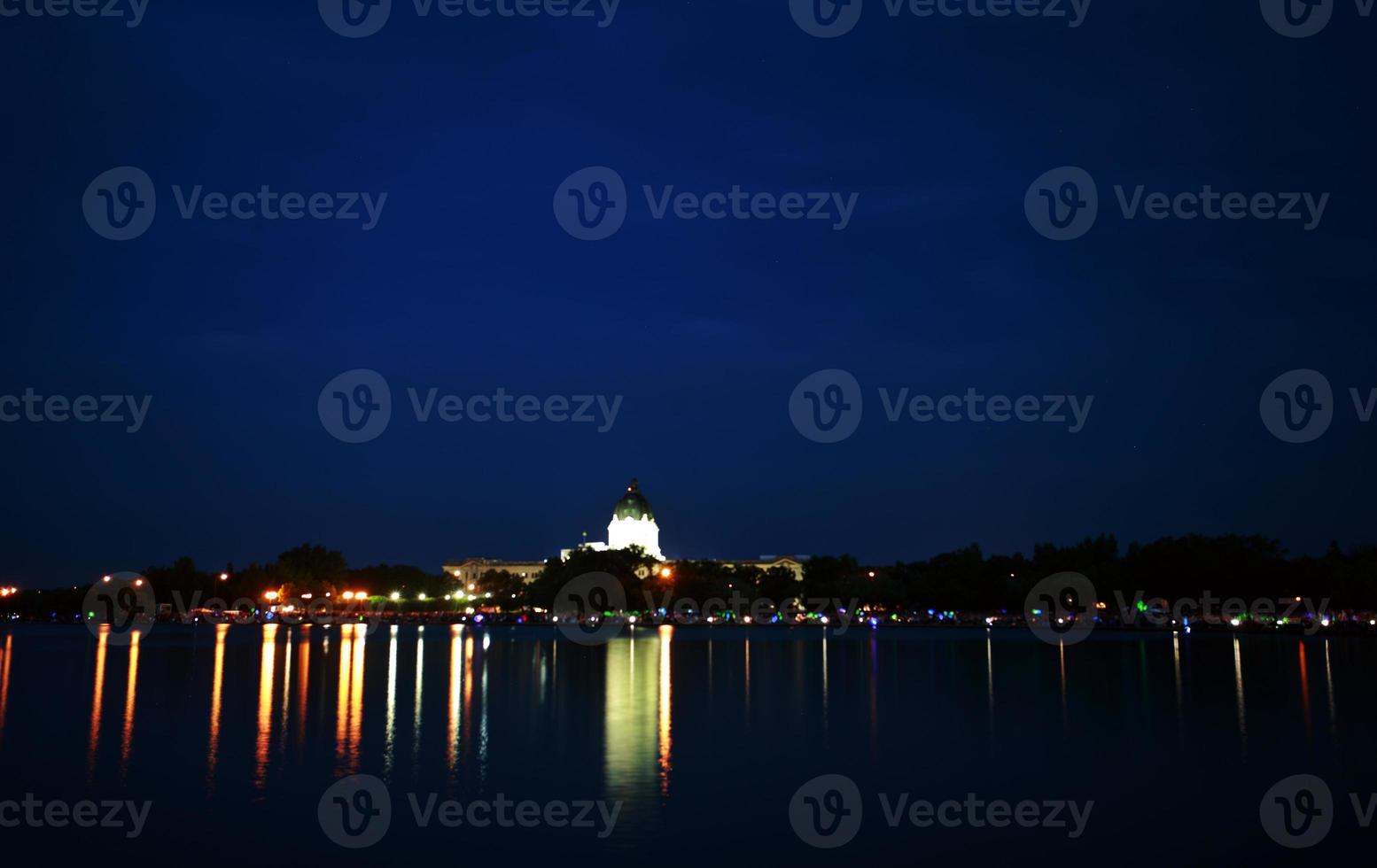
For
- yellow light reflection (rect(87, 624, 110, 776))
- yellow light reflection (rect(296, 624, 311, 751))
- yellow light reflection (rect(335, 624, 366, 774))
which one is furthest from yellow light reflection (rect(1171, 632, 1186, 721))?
yellow light reflection (rect(87, 624, 110, 776))

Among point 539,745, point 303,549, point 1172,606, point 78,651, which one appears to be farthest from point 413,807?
point 303,549

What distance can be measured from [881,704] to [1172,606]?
81278mm

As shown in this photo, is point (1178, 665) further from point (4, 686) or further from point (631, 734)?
point (4, 686)

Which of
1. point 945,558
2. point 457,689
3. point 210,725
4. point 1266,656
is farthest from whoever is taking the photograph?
point 945,558

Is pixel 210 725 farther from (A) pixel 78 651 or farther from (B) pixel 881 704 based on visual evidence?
(A) pixel 78 651

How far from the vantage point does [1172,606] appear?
10469cm

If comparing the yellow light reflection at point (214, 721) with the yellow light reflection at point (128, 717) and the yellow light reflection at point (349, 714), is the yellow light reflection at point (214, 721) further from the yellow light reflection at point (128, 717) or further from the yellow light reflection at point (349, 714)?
the yellow light reflection at point (349, 714)

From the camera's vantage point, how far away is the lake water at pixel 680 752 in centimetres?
1605

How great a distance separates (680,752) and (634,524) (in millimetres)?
150687

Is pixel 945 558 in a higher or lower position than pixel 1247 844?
higher

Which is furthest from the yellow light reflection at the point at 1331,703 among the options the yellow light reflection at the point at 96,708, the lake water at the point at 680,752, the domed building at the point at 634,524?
the domed building at the point at 634,524

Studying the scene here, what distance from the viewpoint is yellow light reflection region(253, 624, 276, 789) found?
20.4m

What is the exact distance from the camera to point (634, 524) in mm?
173000

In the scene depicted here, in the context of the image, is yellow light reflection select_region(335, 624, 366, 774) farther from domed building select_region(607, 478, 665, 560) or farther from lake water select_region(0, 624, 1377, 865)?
domed building select_region(607, 478, 665, 560)
